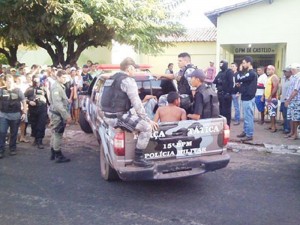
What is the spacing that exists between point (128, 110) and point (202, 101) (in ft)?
3.58

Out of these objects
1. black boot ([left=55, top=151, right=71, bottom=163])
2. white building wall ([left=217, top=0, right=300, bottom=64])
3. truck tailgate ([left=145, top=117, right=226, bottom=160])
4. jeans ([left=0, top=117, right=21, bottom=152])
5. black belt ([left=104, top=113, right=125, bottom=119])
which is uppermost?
white building wall ([left=217, top=0, right=300, bottom=64])

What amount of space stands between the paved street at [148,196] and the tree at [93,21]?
8.54 meters

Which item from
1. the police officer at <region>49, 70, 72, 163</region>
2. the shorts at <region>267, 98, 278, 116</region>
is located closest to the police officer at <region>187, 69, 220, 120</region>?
the police officer at <region>49, 70, 72, 163</region>

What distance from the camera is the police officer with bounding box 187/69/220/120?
4863 millimetres

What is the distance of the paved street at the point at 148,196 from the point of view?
13.1ft

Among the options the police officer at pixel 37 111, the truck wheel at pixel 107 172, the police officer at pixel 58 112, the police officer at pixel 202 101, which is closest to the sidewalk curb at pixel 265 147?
the police officer at pixel 202 101

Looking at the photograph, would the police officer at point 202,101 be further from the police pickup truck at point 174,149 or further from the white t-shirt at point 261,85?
the white t-shirt at point 261,85

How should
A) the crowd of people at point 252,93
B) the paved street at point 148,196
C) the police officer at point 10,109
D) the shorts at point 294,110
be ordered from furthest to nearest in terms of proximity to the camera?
the shorts at point 294,110 → the crowd of people at point 252,93 → the police officer at point 10,109 → the paved street at point 148,196

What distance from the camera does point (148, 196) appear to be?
468 cm

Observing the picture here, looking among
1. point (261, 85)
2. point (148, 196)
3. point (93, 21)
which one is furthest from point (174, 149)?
point (93, 21)

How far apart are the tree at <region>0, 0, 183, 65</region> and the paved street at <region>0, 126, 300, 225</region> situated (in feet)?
28.0

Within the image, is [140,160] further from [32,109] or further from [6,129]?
[32,109]

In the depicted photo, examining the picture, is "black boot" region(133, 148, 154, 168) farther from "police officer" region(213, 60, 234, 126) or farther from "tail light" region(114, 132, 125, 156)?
"police officer" region(213, 60, 234, 126)

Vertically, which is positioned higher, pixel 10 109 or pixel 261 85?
pixel 261 85
